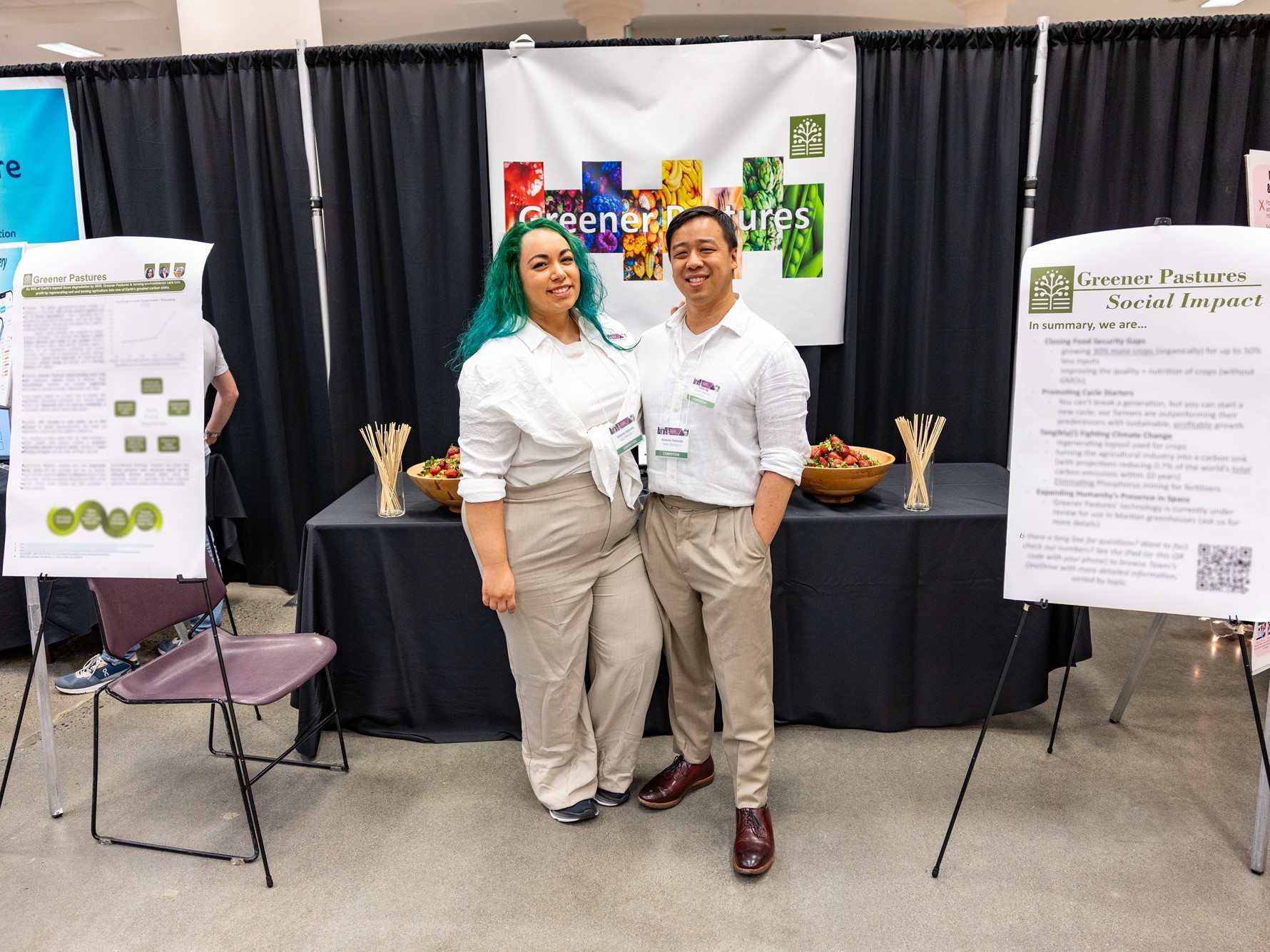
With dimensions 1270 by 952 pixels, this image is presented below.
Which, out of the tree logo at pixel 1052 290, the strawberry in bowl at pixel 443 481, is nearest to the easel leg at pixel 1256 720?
the tree logo at pixel 1052 290

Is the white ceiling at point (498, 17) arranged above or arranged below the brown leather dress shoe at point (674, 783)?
above

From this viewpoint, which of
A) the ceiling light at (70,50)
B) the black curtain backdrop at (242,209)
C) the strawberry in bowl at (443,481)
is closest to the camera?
the strawberry in bowl at (443,481)

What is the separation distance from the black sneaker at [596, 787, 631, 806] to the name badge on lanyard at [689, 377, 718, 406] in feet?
3.49

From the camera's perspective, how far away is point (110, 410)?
2.08m

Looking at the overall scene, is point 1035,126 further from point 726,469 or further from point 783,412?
point 726,469

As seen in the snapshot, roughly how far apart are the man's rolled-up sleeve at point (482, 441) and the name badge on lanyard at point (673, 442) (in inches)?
12.9

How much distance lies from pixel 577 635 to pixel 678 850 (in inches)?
22.6

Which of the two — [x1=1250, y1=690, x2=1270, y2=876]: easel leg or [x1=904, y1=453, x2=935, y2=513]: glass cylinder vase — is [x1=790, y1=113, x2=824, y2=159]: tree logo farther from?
[x1=1250, y1=690, x2=1270, y2=876]: easel leg

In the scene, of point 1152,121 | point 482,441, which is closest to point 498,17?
point 1152,121

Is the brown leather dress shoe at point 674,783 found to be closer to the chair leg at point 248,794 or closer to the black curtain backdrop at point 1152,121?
the chair leg at point 248,794

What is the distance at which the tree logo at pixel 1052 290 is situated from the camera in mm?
1913

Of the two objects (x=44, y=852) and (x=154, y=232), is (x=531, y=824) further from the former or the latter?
(x=154, y=232)

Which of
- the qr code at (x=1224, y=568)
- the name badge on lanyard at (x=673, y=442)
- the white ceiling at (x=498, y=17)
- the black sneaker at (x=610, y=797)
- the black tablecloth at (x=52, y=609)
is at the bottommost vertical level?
the black sneaker at (x=610, y=797)

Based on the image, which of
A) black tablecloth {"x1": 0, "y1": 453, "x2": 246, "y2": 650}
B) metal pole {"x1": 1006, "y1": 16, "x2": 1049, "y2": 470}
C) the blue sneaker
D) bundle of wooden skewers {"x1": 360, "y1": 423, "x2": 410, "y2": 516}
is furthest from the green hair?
the blue sneaker
